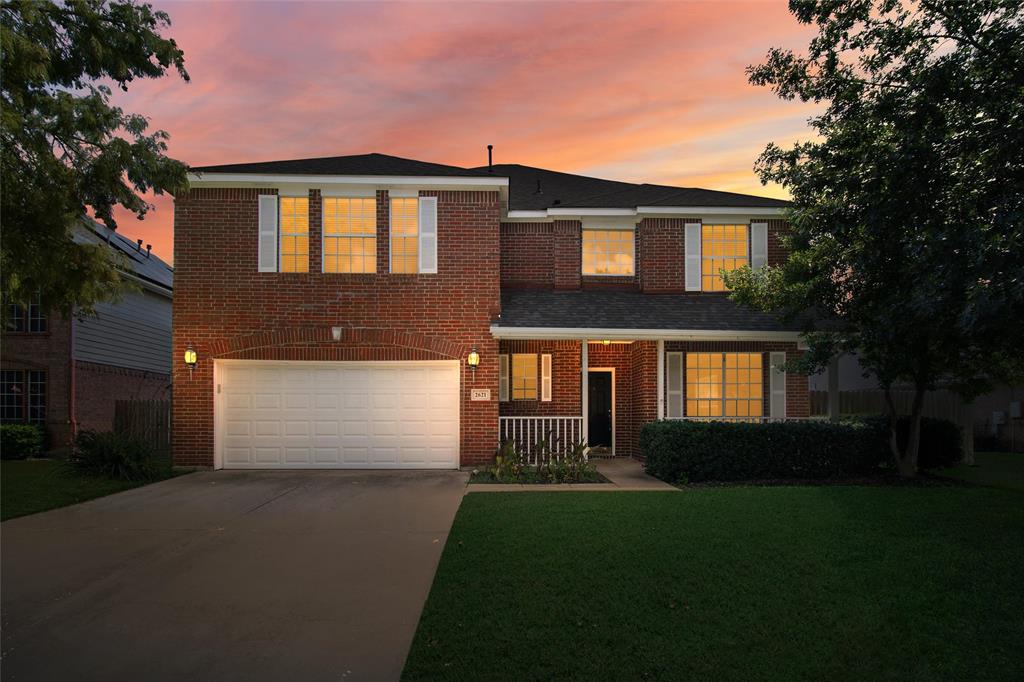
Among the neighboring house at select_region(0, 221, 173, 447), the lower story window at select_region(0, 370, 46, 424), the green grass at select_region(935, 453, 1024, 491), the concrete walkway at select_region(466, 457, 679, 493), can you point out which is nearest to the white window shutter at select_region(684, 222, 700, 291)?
the concrete walkway at select_region(466, 457, 679, 493)

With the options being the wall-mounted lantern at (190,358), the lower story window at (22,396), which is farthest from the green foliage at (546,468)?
the lower story window at (22,396)

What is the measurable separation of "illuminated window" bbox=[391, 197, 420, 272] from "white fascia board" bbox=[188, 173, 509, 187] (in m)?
0.44

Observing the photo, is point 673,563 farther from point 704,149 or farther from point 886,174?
point 704,149

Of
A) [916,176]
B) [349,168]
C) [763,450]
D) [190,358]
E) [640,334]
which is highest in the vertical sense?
[349,168]

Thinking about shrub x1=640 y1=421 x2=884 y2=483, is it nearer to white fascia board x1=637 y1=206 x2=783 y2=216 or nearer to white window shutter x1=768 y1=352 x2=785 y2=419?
white window shutter x1=768 y1=352 x2=785 y2=419

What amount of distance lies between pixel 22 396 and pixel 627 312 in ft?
51.2

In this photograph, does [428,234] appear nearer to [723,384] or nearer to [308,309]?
[308,309]

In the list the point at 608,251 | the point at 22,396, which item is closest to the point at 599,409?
the point at 608,251

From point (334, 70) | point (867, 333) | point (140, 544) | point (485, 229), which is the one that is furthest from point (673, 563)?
point (334, 70)

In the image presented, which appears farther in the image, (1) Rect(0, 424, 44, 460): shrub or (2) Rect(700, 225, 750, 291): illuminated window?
(1) Rect(0, 424, 44, 460): shrub

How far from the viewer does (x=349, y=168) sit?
568 inches

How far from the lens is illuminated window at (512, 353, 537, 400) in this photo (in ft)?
53.2

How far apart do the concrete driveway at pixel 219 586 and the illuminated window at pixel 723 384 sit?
703 cm

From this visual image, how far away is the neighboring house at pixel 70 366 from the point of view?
17875 mm
